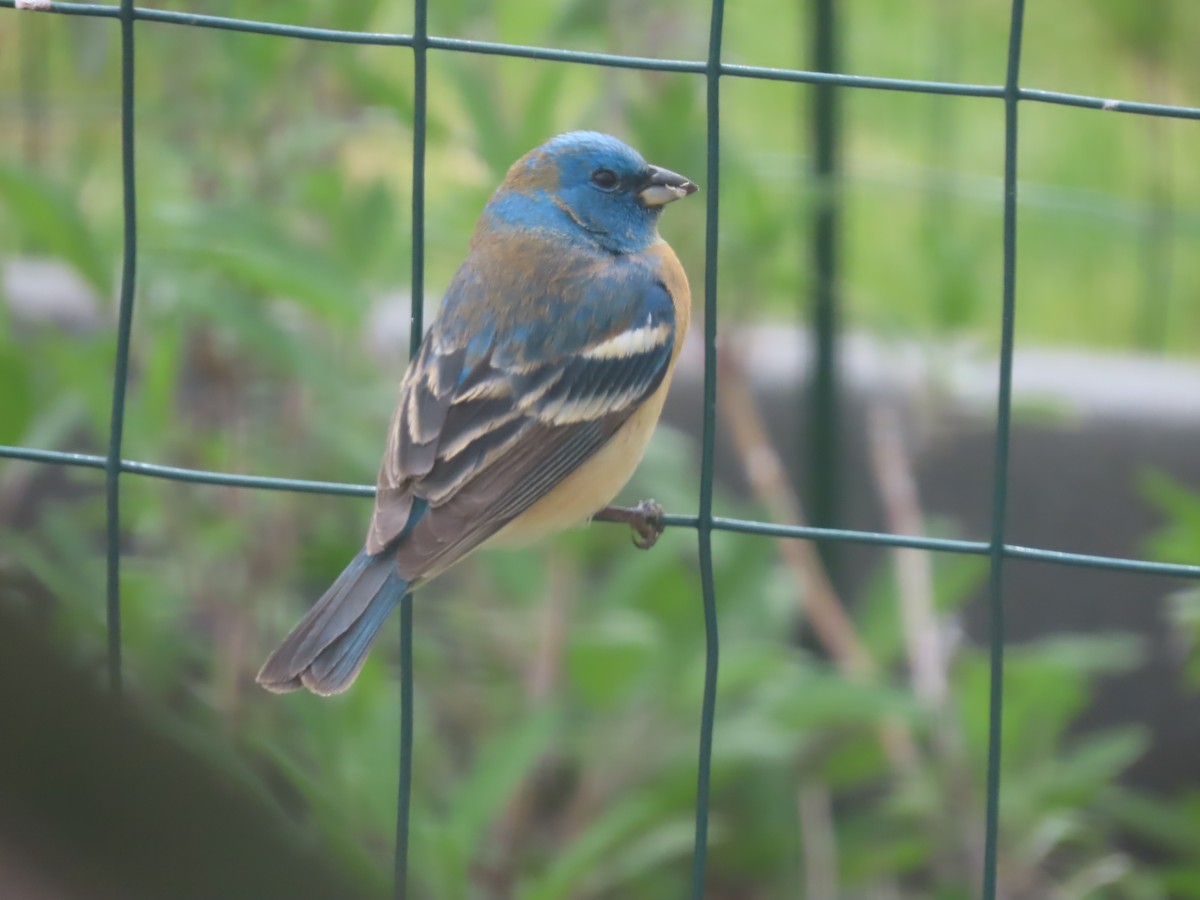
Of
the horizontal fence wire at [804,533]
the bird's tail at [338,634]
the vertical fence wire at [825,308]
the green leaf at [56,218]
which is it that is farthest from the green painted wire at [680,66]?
the vertical fence wire at [825,308]

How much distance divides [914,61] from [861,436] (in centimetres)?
204

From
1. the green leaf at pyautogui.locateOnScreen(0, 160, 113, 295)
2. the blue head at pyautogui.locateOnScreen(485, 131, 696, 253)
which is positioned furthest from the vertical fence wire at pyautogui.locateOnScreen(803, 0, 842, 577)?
the green leaf at pyautogui.locateOnScreen(0, 160, 113, 295)

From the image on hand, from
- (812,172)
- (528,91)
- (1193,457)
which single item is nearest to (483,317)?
(528,91)

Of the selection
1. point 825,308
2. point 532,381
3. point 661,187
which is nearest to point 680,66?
point 532,381

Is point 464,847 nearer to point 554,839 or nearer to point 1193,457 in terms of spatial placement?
point 554,839

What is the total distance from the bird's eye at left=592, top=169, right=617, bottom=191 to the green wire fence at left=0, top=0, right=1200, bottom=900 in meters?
0.77

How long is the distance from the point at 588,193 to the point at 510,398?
464 mm

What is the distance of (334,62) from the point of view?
3.06 meters

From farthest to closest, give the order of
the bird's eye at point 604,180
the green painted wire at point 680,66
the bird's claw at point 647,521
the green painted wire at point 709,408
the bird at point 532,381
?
the bird's eye at point 604,180 < the bird's claw at point 647,521 < the bird at point 532,381 < the green painted wire at point 709,408 < the green painted wire at point 680,66

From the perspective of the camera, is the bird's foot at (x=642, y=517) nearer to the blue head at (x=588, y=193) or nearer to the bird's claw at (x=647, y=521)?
the bird's claw at (x=647, y=521)

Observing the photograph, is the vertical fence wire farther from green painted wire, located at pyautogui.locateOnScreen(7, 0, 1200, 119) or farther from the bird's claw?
green painted wire, located at pyautogui.locateOnScreen(7, 0, 1200, 119)

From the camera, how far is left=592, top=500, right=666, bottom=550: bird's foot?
8.20ft

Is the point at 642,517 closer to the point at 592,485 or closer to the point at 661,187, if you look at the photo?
the point at 592,485

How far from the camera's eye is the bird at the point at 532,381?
2.34 meters
